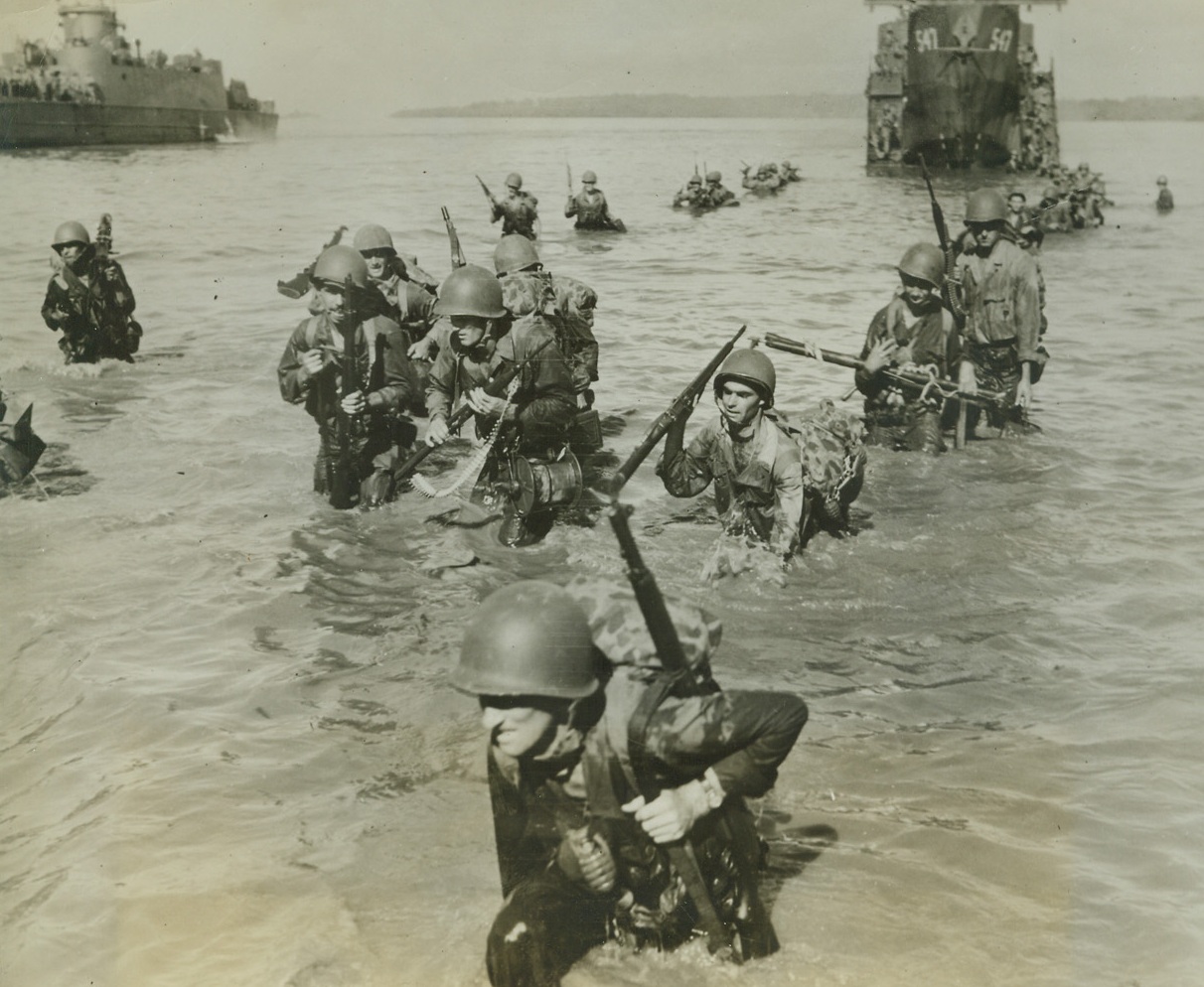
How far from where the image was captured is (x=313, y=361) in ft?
27.0

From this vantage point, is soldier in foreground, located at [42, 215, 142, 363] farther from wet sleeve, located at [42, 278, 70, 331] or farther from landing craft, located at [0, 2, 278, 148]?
landing craft, located at [0, 2, 278, 148]

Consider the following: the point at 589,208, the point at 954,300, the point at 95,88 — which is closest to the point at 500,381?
the point at 954,300

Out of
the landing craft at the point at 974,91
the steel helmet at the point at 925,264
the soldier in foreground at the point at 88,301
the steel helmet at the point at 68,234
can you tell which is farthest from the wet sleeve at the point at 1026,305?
the landing craft at the point at 974,91

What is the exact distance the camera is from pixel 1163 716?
19.7ft

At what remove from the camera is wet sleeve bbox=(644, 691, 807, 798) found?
3.28m

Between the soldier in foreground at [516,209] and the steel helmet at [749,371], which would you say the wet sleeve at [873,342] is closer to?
the steel helmet at [749,371]

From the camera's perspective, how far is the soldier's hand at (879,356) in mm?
9430

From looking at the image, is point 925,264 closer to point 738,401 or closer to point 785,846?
point 738,401

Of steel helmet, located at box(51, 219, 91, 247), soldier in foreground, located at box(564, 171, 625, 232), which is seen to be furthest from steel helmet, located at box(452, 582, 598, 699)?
soldier in foreground, located at box(564, 171, 625, 232)

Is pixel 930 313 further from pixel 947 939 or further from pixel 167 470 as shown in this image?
pixel 167 470

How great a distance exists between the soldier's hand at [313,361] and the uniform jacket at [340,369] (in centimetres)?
9

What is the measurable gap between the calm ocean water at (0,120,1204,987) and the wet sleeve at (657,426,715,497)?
72cm

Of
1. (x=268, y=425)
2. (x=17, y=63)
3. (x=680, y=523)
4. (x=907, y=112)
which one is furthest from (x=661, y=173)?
(x=680, y=523)

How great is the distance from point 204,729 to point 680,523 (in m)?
4.15
